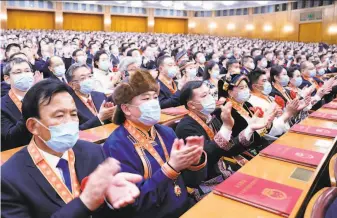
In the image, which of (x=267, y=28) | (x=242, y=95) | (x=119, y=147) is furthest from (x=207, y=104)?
(x=267, y=28)

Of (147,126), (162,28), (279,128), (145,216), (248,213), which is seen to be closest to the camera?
(248,213)

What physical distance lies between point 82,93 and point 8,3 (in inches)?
1130

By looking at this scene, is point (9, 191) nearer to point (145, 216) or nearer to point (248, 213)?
point (145, 216)

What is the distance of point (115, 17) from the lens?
3438 centimetres

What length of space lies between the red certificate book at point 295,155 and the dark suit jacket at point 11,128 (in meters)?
1.95

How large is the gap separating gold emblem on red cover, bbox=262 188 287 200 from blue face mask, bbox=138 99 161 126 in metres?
0.82

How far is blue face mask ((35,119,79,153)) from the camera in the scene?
1729 mm

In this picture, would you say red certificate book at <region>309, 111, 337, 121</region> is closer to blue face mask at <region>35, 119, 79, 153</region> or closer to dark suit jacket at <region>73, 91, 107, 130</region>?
dark suit jacket at <region>73, 91, 107, 130</region>

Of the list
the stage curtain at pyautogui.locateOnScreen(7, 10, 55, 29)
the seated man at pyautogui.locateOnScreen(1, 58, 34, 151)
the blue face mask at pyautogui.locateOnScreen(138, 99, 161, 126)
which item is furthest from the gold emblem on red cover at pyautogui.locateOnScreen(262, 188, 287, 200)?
the stage curtain at pyautogui.locateOnScreen(7, 10, 55, 29)

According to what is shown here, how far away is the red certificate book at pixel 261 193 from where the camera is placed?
178cm

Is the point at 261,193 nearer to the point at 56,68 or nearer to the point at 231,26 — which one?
the point at 56,68

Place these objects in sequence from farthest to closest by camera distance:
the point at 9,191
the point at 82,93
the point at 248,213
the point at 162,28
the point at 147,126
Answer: the point at 162,28 → the point at 82,93 → the point at 147,126 → the point at 248,213 → the point at 9,191

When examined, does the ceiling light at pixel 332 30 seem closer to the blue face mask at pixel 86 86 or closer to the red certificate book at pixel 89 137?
the blue face mask at pixel 86 86

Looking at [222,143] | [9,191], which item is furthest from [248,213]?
[9,191]
